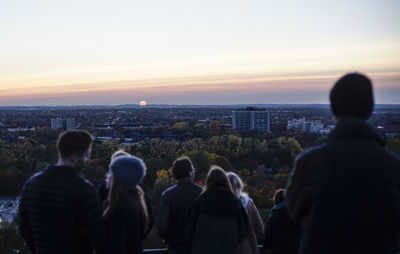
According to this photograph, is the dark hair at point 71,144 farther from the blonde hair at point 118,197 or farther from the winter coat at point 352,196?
the winter coat at point 352,196

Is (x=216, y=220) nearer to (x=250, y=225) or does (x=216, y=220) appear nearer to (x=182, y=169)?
(x=250, y=225)

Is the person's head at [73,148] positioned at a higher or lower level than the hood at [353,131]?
lower

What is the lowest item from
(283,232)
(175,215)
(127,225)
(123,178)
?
(283,232)

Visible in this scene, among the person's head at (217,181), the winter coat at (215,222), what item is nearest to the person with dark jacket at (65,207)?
the winter coat at (215,222)

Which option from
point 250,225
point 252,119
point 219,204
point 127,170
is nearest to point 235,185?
point 250,225

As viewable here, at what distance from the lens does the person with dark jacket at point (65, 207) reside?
3.29m

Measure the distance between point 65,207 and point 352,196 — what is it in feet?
6.82

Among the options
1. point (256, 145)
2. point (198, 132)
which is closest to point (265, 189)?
point (256, 145)

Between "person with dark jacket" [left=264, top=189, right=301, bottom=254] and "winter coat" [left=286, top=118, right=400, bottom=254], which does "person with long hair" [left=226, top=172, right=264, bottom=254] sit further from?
"winter coat" [left=286, top=118, right=400, bottom=254]

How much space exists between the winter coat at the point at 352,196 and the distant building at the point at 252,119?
420 feet

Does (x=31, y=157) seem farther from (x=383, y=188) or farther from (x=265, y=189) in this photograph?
(x=383, y=188)

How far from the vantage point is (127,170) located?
363 centimetres

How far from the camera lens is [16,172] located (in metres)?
48.3

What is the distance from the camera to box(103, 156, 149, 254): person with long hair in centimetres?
352
